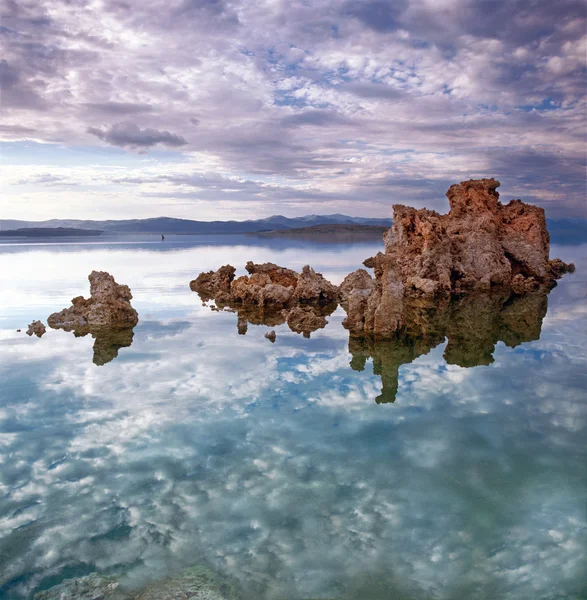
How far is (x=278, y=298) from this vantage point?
20.7m

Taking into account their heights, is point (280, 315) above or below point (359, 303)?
below

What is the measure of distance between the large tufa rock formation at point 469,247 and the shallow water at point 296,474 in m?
11.9

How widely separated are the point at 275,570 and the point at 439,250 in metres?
21.9

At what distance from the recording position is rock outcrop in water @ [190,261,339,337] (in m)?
17.4

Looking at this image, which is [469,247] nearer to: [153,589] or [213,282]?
[213,282]

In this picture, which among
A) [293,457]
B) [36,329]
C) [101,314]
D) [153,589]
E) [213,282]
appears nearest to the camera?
[153,589]

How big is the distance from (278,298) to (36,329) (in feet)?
28.6

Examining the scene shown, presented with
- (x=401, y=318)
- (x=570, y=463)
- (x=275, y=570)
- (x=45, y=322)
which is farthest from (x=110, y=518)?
(x=45, y=322)

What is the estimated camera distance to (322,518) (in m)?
5.80

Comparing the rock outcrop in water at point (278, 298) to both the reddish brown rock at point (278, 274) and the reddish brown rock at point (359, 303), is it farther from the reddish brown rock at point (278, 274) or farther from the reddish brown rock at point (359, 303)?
the reddish brown rock at point (359, 303)

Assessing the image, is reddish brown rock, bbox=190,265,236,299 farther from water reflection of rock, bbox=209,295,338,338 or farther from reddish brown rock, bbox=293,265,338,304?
reddish brown rock, bbox=293,265,338,304

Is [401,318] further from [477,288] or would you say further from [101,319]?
[477,288]

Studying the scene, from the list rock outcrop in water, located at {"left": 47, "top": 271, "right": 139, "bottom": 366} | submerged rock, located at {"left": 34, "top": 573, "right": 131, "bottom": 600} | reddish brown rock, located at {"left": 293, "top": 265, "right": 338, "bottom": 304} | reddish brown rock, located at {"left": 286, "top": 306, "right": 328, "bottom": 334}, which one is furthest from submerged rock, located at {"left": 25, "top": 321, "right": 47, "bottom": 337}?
submerged rock, located at {"left": 34, "top": 573, "right": 131, "bottom": 600}

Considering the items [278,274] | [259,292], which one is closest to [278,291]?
[259,292]
